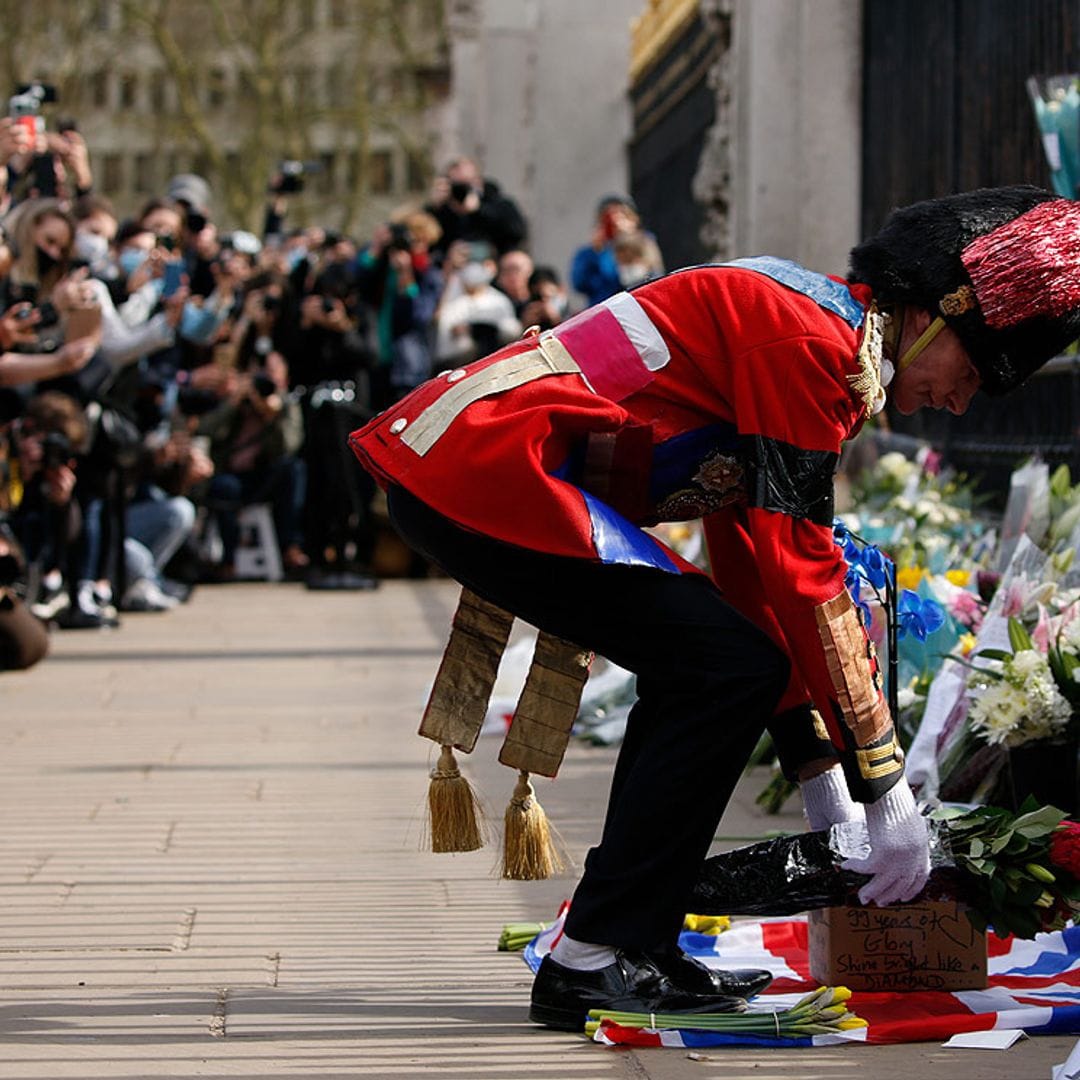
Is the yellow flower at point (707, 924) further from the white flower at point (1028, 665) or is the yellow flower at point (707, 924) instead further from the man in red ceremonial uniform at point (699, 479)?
the white flower at point (1028, 665)

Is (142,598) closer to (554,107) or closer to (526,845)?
(526,845)

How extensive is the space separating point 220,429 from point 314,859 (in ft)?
29.4

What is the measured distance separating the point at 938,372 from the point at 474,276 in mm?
10376

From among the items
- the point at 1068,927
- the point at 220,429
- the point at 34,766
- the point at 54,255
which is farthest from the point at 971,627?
the point at 220,429

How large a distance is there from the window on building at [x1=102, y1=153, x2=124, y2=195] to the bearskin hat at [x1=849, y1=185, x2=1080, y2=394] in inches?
2338

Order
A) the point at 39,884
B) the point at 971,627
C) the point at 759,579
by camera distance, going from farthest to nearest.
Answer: the point at 971,627 → the point at 39,884 → the point at 759,579

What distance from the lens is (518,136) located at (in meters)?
20.2

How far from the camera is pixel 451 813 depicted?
14.1ft

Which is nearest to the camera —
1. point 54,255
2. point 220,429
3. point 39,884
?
point 39,884

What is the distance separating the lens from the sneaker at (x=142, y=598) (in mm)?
12656

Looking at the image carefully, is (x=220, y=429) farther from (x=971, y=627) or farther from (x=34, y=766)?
(x=971, y=627)

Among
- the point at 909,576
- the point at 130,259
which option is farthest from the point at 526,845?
the point at 130,259

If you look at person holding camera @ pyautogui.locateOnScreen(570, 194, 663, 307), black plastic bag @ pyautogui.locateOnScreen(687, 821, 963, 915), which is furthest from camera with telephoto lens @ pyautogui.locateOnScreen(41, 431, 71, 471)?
black plastic bag @ pyautogui.locateOnScreen(687, 821, 963, 915)

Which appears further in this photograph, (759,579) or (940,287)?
(759,579)
